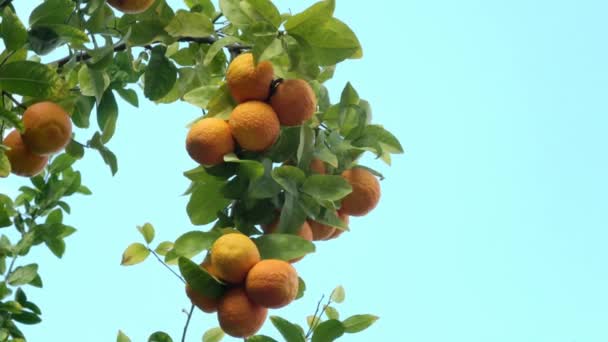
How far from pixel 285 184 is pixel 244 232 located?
0.13 m

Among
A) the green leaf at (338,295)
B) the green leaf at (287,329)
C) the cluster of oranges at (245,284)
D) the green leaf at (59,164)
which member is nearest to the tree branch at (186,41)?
the cluster of oranges at (245,284)

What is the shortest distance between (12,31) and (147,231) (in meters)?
0.50

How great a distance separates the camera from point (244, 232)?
4.50 feet

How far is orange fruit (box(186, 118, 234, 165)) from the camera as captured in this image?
1.30 meters

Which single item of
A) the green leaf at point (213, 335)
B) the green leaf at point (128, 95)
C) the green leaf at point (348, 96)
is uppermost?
the green leaf at point (128, 95)

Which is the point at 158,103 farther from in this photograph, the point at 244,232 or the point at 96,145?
the point at 244,232

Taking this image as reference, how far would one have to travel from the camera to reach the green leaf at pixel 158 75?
1636 millimetres

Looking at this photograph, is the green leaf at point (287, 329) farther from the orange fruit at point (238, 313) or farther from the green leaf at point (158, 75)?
the green leaf at point (158, 75)

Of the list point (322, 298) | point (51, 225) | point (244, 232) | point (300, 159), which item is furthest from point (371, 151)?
point (51, 225)

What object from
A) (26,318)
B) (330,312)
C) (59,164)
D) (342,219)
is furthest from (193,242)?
(59,164)

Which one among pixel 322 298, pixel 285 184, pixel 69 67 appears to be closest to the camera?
pixel 285 184

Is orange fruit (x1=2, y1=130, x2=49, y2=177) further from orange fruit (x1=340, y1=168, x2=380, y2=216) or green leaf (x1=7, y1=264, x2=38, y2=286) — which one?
green leaf (x1=7, y1=264, x2=38, y2=286)

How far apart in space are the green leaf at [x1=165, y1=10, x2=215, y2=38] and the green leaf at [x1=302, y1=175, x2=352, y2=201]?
43 cm

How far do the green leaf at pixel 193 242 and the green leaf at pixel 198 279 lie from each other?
0.28ft
